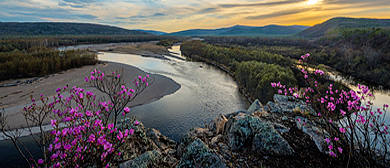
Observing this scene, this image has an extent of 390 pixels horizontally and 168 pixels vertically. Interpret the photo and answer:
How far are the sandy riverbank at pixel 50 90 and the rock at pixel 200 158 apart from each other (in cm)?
1064

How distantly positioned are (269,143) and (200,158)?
2.35 m

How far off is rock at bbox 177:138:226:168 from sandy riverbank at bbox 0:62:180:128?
1064cm

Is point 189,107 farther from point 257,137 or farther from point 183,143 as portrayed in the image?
point 257,137

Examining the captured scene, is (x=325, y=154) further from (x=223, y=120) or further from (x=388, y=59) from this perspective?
(x=388, y=59)

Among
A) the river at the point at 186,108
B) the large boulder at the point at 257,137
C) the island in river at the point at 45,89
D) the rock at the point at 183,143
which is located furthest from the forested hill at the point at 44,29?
the large boulder at the point at 257,137

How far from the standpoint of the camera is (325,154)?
18.0 feet

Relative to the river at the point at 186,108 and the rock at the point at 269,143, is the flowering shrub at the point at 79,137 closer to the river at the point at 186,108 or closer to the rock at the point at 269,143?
the rock at the point at 269,143

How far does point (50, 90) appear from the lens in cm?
1608

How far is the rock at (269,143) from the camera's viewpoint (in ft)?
18.4

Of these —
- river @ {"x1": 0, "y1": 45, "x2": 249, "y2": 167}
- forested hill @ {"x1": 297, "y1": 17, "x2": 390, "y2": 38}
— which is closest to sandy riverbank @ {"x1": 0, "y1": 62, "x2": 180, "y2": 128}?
river @ {"x1": 0, "y1": 45, "x2": 249, "y2": 167}

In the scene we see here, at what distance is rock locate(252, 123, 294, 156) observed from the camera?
5598mm

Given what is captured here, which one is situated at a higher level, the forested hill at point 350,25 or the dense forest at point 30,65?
the forested hill at point 350,25

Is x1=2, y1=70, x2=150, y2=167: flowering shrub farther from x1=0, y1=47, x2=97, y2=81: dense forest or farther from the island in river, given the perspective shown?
x1=0, y1=47, x2=97, y2=81: dense forest

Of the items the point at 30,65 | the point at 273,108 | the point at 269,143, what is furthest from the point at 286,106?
the point at 30,65
